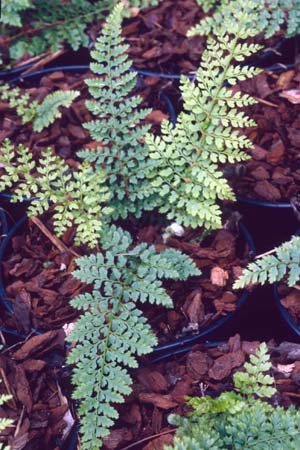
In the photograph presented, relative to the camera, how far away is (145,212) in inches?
109

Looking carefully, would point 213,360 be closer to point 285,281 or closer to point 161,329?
point 161,329

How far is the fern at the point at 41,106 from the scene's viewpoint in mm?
2994

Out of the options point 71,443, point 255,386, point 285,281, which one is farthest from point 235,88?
point 71,443

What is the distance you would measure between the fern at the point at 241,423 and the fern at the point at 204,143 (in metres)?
0.63

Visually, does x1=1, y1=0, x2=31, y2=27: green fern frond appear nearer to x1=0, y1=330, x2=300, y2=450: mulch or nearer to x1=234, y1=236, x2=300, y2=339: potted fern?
x1=0, y1=330, x2=300, y2=450: mulch

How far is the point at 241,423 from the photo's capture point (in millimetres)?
1900

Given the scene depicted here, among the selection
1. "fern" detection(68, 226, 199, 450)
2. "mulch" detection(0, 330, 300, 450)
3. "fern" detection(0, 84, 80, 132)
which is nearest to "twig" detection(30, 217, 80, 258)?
"fern" detection(68, 226, 199, 450)

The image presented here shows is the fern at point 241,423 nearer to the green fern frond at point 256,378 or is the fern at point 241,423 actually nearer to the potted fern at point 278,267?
Result: the green fern frond at point 256,378

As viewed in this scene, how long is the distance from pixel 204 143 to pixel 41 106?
994 millimetres

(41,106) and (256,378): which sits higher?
(41,106)

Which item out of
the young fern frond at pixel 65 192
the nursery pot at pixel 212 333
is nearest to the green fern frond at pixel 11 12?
the young fern frond at pixel 65 192

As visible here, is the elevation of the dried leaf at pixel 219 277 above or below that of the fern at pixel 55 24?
below

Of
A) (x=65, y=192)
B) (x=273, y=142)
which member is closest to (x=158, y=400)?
(x=65, y=192)

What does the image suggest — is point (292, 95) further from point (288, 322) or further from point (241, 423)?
point (241, 423)
